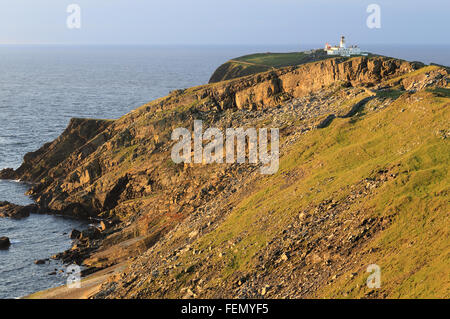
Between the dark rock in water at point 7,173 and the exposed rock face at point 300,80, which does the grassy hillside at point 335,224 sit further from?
the dark rock in water at point 7,173

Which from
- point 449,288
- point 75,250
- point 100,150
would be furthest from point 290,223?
point 100,150

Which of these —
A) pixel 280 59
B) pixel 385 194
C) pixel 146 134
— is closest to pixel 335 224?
pixel 385 194

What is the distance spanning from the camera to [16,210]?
6744 cm

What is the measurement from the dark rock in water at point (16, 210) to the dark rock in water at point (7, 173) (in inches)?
556

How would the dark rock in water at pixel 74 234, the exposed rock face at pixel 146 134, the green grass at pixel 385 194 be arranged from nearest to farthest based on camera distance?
the green grass at pixel 385 194 < the dark rock in water at pixel 74 234 < the exposed rock face at pixel 146 134

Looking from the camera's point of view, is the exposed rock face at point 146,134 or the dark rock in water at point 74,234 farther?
the exposed rock face at point 146,134

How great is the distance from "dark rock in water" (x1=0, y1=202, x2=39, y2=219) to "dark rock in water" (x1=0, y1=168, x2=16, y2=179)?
556 inches

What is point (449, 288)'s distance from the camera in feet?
87.6

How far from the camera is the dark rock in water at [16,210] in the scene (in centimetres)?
6694

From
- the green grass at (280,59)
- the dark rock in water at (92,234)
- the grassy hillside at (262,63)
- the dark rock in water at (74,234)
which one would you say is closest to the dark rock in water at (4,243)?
the dark rock in water at (74,234)

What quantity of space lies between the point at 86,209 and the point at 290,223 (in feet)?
122

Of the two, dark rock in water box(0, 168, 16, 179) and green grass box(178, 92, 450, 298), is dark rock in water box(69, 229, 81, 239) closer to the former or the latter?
green grass box(178, 92, 450, 298)

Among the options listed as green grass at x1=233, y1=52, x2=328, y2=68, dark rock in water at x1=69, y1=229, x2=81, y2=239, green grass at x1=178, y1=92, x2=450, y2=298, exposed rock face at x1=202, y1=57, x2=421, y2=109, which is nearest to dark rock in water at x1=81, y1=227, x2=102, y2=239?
dark rock in water at x1=69, y1=229, x2=81, y2=239

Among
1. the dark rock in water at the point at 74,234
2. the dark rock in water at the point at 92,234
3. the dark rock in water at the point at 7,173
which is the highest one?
the dark rock in water at the point at 7,173
